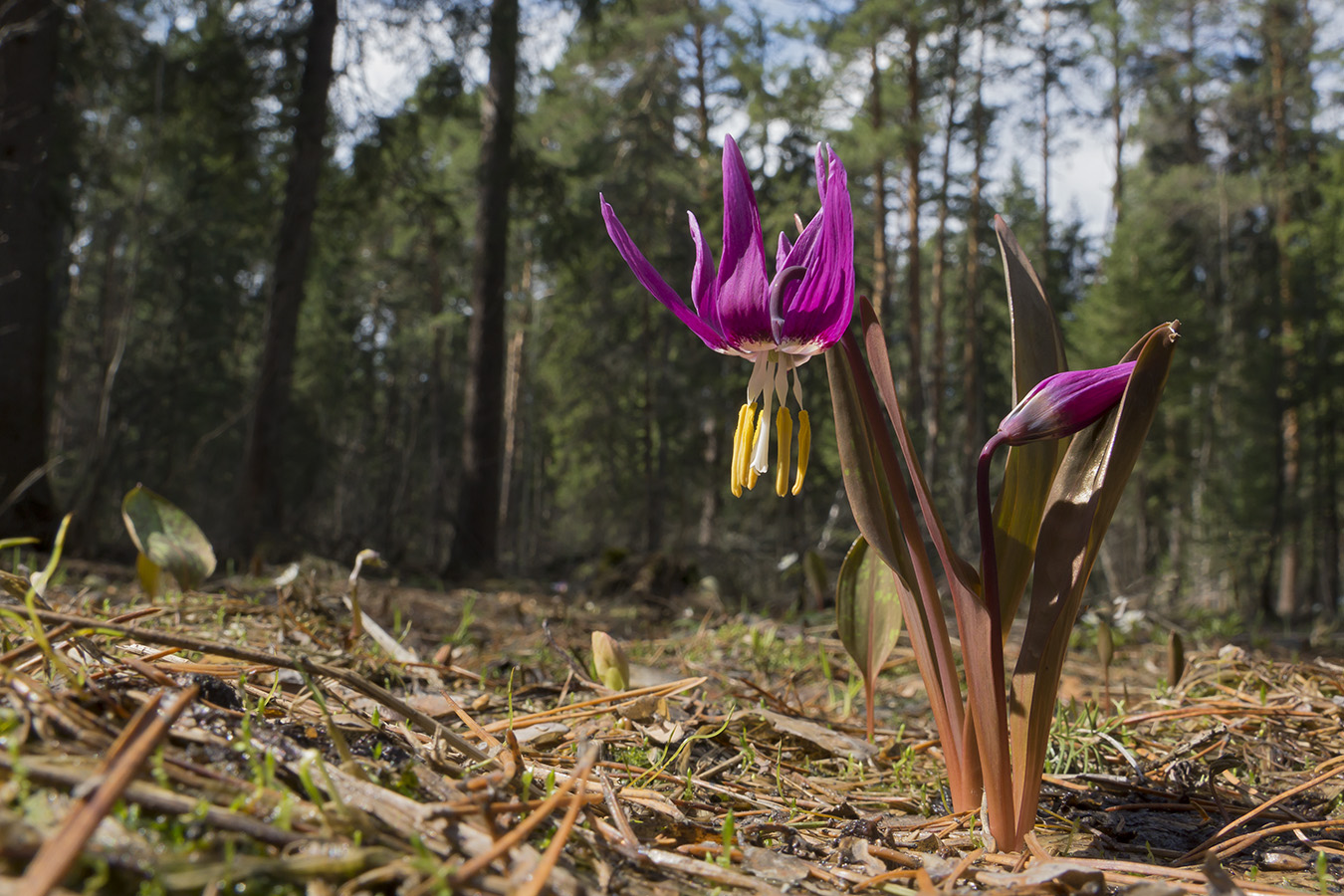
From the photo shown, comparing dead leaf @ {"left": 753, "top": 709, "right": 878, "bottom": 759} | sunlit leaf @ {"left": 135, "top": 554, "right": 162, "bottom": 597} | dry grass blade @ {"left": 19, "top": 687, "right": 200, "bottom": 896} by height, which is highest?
dry grass blade @ {"left": 19, "top": 687, "right": 200, "bottom": 896}

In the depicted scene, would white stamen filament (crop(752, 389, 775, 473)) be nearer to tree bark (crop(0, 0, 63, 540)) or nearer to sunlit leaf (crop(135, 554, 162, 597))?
sunlit leaf (crop(135, 554, 162, 597))

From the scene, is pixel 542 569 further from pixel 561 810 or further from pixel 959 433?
Result: pixel 959 433

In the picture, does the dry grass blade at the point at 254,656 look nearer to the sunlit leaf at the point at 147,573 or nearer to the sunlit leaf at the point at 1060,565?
the sunlit leaf at the point at 1060,565

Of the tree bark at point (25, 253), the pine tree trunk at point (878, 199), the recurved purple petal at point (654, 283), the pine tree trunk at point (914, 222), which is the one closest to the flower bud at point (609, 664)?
the recurved purple petal at point (654, 283)

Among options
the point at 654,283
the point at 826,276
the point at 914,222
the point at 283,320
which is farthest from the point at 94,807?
the point at 914,222

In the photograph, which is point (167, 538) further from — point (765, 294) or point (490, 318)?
point (490, 318)

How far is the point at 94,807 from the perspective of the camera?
58 cm

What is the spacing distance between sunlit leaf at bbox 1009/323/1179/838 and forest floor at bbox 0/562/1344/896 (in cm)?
14

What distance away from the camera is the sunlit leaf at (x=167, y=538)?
2.32 metres

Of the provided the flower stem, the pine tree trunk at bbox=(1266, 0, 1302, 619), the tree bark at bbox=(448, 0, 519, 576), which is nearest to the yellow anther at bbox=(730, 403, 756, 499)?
the flower stem

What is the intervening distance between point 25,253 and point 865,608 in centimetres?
651

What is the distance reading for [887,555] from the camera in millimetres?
1276

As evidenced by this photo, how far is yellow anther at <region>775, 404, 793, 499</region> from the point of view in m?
1.15

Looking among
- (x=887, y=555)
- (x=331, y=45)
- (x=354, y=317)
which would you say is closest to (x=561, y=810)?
(x=887, y=555)
